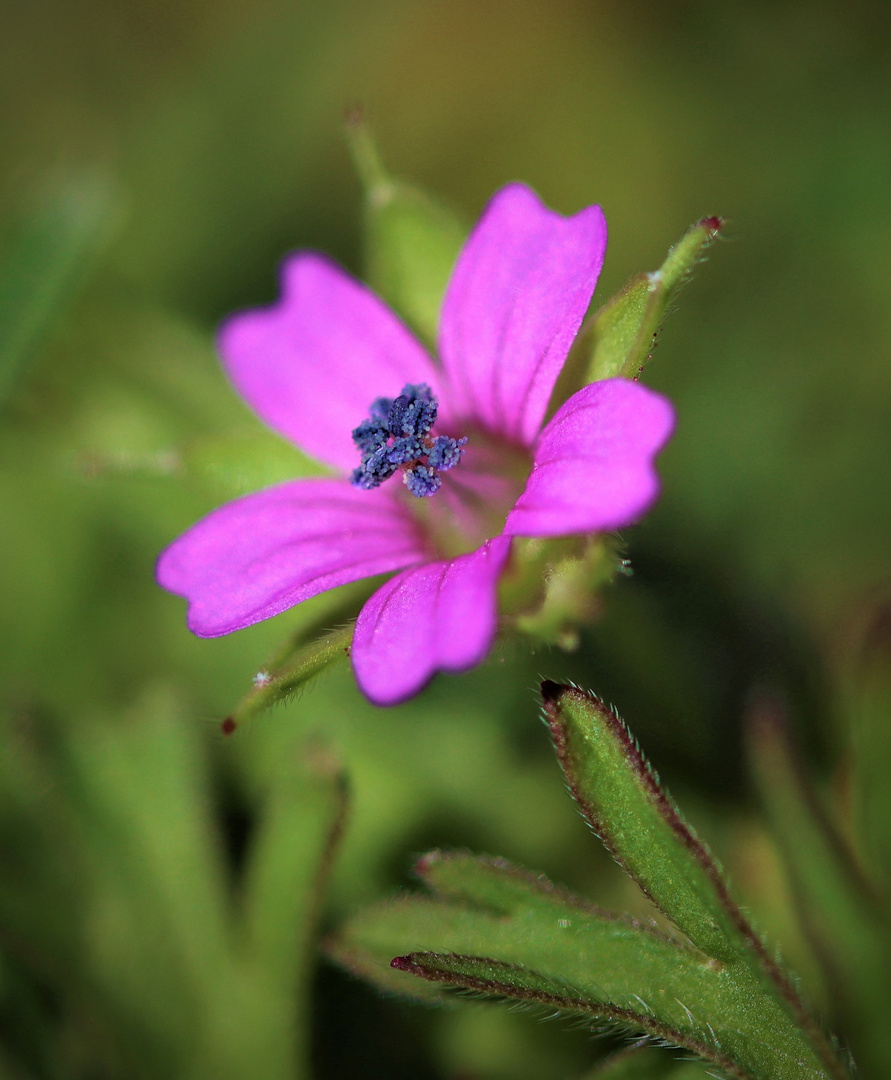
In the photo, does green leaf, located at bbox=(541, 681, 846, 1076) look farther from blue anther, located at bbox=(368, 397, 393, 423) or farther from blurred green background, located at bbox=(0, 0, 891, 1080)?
blue anther, located at bbox=(368, 397, 393, 423)

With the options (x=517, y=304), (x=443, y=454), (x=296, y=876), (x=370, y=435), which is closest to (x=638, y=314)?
(x=517, y=304)

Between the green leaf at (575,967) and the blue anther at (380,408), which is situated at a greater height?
the blue anther at (380,408)

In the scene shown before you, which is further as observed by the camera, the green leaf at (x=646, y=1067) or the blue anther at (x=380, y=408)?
the blue anther at (x=380, y=408)

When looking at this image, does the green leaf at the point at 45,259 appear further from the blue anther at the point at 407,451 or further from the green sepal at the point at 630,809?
the green sepal at the point at 630,809

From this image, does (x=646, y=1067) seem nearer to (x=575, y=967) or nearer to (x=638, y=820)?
(x=575, y=967)

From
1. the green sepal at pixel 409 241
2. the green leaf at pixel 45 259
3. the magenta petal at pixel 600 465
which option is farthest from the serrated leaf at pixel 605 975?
the green leaf at pixel 45 259

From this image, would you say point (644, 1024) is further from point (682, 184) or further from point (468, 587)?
point (682, 184)
